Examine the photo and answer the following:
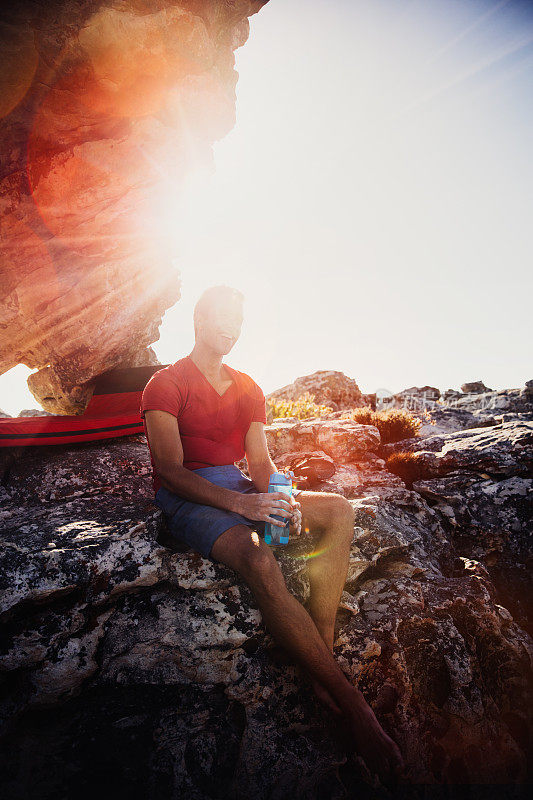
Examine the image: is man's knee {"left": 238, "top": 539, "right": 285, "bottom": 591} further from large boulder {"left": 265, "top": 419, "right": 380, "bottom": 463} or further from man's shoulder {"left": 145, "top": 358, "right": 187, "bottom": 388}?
large boulder {"left": 265, "top": 419, "right": 380, "bottom": 463}

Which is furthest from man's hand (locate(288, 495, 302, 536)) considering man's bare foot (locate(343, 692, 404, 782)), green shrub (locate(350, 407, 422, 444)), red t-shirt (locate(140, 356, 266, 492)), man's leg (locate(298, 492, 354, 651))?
green shrub (locate(350, 407, 422, 444))

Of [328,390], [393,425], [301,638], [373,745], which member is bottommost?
[373,745]

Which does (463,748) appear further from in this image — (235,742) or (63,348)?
(63,348)

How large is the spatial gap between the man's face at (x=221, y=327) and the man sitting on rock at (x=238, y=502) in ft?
0.03

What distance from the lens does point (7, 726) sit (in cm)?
201

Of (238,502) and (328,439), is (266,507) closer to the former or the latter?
(238,502)

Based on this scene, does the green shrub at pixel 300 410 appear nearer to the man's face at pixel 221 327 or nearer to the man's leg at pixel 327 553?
the man's face at pixel 221 327

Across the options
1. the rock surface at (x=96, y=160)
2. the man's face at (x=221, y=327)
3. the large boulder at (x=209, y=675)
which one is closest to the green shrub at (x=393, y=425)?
the large boulder at (x=209, y=675)

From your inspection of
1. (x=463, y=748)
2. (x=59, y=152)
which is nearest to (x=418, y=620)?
(x=463, y=748)

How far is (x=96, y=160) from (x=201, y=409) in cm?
672

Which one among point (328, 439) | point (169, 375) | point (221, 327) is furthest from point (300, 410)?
point (169, 375)

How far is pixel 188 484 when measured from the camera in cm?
280

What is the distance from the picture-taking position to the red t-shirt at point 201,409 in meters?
3.08

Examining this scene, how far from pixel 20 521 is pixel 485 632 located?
4619mm
